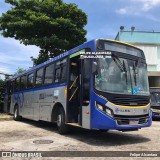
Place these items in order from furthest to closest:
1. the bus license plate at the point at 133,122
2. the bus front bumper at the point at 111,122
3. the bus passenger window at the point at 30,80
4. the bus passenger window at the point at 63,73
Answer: the bus passenger window at the point at 30,80
the bus passenger window at the point at 63,73
the bus license plate at the point at 133,122
the bus front bumper at the point at 111,122

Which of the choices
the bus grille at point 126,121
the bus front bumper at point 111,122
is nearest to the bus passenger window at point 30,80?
the bus front bumper at point 111,122

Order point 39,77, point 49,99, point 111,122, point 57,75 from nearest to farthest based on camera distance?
point 111,122 < point 57,75 < point 49,99 < point 39,77

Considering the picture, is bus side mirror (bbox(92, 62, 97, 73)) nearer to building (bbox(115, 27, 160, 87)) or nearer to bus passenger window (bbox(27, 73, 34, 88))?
bus passenger window (bbox(27, 73, 34, 88))

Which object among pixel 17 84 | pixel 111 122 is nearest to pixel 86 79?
pixel 111 122

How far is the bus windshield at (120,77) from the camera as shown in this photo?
9.14 m

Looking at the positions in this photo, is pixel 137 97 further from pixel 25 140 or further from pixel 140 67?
pixel 25 140

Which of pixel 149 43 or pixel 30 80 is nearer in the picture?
pixel 30 80

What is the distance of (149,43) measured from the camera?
3494cm

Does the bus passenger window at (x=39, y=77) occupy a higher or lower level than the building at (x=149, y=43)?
lower

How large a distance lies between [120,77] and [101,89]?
2.74 feet

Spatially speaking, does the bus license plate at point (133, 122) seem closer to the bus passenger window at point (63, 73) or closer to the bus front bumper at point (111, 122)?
the bus front bumper at point (111, 122)

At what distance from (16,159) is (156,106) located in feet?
51.4

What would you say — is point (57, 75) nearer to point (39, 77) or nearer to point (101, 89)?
point (39, 77)

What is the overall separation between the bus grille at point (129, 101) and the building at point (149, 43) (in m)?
25.2
